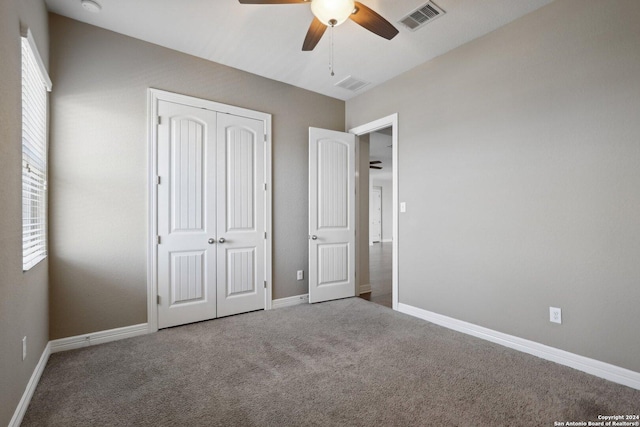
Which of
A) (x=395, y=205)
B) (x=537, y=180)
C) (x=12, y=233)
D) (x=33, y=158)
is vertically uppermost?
(x=33, y=158)

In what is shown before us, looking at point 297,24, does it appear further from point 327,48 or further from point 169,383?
point 169,383

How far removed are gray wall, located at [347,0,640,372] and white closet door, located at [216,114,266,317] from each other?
5.92 feet

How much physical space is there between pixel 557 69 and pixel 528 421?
2.52m

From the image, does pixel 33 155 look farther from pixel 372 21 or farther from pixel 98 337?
pixel 372 21

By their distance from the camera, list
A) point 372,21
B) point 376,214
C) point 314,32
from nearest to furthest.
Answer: point 372,21
point 314,32
point 376,214

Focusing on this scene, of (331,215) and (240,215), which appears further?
(331,215)

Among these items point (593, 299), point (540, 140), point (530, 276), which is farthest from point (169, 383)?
point (540, 140)

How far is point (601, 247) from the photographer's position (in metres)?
2.22

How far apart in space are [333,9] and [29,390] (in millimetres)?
3072

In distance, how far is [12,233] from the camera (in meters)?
1.67

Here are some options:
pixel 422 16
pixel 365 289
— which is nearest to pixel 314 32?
pixel 422 16

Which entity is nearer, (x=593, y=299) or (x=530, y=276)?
(x=593, y=299)

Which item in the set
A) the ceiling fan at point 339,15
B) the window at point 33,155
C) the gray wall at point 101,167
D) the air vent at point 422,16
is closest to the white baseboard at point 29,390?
the gray wall at point 101,167

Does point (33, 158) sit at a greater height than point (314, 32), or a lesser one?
lesser
